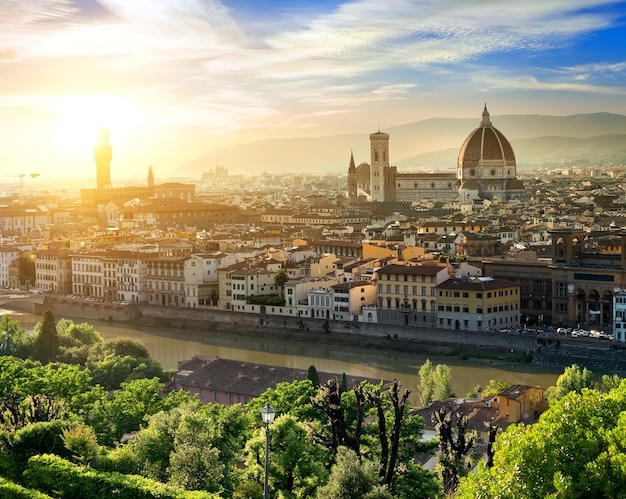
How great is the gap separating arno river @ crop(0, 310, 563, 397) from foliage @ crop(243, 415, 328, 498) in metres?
9.50

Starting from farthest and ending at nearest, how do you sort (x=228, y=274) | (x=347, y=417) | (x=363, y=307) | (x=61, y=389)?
(x=228, y=274) < (x=363, y=307) < (x=61, y=389) < (x=347, y=417)

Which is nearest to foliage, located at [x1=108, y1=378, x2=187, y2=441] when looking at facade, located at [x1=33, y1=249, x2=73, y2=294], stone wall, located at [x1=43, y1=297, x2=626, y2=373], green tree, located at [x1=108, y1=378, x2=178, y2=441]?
green tree, located at [x1=108, y1=378, x2=178, y2=441]

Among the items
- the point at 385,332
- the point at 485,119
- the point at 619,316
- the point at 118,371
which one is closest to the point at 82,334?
the point at 118,371

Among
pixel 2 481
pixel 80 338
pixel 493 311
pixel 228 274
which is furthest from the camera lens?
pixel 228 274

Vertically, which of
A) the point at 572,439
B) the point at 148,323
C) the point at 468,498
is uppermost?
the point at 572,439

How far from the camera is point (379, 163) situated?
71.3 metres

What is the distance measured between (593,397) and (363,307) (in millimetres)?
19801

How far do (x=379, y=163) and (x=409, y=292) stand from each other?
46.1 meters

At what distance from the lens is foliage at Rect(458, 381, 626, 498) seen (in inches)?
241

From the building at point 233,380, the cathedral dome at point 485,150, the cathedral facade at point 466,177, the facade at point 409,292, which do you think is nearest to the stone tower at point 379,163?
the cathedral facade at point 466,177

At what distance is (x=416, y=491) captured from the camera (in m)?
9.66

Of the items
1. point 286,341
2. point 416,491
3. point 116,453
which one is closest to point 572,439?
point 416,491

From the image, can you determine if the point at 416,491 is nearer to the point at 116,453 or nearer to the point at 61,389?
the point at 116,453

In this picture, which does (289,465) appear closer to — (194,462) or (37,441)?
(194,462)
